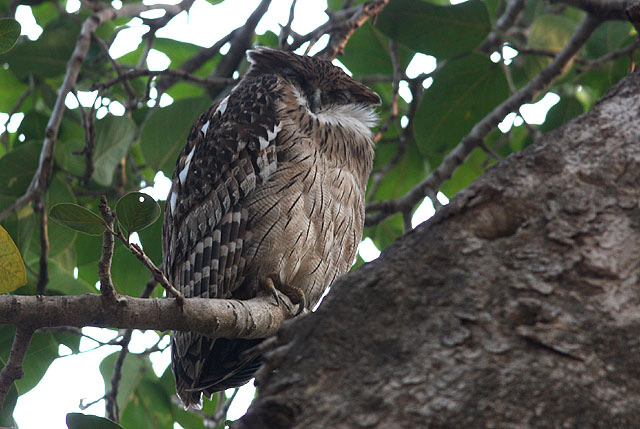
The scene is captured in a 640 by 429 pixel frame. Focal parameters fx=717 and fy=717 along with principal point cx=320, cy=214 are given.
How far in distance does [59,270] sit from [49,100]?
0.91m

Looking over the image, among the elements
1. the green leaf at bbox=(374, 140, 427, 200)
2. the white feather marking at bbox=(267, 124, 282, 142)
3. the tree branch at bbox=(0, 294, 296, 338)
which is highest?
the white feather marking at bbox=(267, 124, 282, 142)

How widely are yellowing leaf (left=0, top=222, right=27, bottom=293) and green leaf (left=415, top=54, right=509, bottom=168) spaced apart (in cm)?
183

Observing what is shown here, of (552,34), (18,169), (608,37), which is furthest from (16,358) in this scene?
(608,37)

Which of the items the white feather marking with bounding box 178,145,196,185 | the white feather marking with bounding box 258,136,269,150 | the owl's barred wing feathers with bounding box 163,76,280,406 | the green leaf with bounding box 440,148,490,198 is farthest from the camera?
the green leaf with bounding box 440,148,490,198

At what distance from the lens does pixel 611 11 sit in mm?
2268

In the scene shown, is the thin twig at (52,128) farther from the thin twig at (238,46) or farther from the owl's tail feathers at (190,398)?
the owl's tail feathers at (190,398)

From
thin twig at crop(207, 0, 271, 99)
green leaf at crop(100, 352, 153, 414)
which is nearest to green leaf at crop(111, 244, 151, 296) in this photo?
green leaf at crop(100, 352, 153, 414)

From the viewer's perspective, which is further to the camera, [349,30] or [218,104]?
[349,30]

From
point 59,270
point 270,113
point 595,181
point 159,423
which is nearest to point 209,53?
point 270,113

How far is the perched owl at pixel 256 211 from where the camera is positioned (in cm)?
233

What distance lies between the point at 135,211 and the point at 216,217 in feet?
3.04

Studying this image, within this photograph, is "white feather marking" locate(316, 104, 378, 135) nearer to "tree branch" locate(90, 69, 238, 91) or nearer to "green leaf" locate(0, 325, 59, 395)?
"tree branch" locate(90, 69, 238, 91)

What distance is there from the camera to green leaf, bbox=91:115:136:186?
9.06 feet

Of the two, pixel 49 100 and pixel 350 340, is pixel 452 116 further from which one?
pixel 350 340
